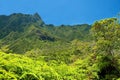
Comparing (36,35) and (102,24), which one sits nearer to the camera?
(102,24)

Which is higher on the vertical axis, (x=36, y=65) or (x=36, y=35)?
(x=36, y=35)

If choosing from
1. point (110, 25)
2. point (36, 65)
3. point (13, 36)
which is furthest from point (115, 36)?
point (13, 36)

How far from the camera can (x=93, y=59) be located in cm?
3397

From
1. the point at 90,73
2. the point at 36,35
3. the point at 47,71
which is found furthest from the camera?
the point at 36,35

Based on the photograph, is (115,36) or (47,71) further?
(115,36)

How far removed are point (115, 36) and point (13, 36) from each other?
162 meters

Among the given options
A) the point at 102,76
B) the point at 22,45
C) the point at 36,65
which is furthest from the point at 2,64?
the point at 22,45

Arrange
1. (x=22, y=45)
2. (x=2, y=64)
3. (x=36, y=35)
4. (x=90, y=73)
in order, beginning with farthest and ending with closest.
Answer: (x=36, y=35) < (x=22, y=45) < (x=90, y=73) < (x=2, y=64)

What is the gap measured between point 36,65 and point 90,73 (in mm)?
14972

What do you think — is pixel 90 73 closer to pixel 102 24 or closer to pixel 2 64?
pixel 102 24

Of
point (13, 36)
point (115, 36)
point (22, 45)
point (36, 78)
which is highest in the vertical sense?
point (13, 36)

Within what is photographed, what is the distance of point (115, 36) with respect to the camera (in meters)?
34.6

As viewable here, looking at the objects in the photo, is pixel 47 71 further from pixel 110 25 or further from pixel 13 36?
pixel 13 36

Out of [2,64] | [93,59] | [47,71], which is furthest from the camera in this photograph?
[93,59]
